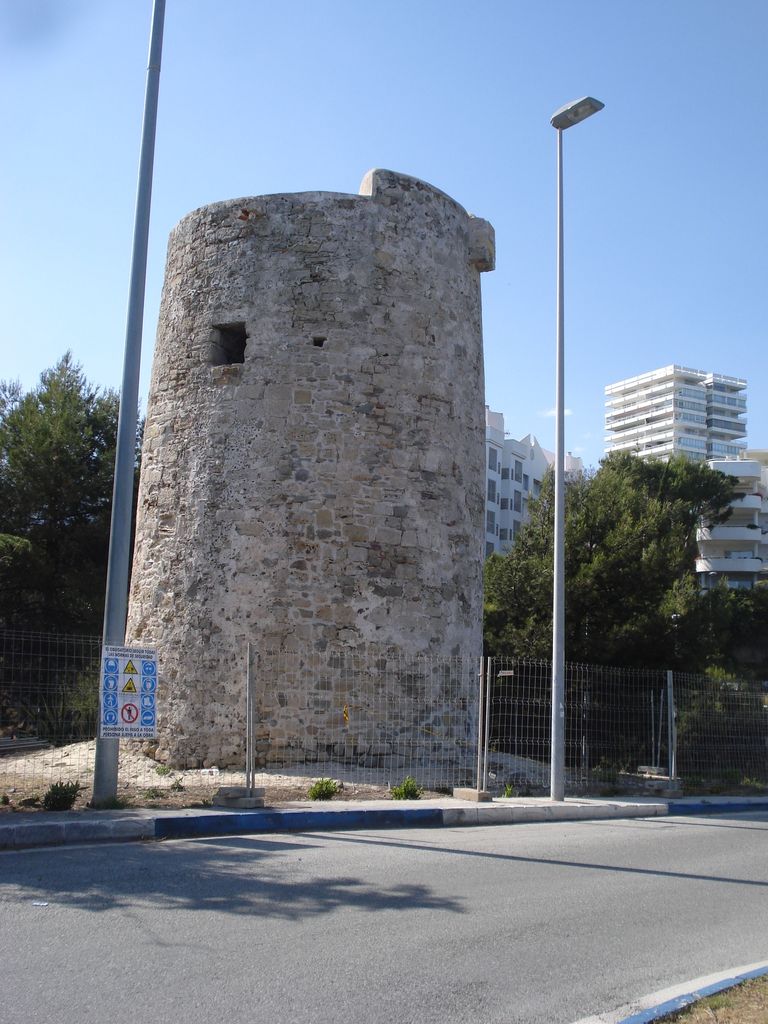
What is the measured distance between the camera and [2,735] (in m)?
12.1

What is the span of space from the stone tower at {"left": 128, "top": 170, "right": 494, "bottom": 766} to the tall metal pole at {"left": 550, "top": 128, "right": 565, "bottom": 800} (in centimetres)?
156

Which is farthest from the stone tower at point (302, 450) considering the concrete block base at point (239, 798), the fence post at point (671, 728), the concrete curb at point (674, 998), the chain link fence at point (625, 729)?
the concrete curb at point (674, 998)

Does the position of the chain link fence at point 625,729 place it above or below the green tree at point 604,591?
below

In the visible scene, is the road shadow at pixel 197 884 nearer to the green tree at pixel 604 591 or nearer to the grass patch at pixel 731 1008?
the grass patch at pixel 731 1008

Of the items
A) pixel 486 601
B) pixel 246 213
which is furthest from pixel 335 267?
pixel 486 601

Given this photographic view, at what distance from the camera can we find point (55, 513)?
2234 centimetres

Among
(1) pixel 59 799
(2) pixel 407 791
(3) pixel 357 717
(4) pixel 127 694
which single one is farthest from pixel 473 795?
(1) pixel 59 799

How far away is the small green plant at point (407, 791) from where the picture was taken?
1051 cm

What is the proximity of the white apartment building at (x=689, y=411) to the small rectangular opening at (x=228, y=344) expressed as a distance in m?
113

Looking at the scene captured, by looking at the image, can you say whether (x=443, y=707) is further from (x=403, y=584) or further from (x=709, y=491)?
(x=709, y=491)

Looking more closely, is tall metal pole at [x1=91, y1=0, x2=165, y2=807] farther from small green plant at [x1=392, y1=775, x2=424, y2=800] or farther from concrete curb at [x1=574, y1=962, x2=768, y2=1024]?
concrete curb at [x1=574, y1=962, x2=768, y2=1024]

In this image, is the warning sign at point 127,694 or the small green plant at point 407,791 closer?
the warning sign at point 127,694

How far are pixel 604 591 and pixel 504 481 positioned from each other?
39.1 meters

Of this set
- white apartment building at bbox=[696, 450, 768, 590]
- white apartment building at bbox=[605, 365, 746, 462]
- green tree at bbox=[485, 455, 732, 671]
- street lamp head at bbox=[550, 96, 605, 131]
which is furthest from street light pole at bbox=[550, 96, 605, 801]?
white apartment building at bbox=[605, 365, 746, 462]
